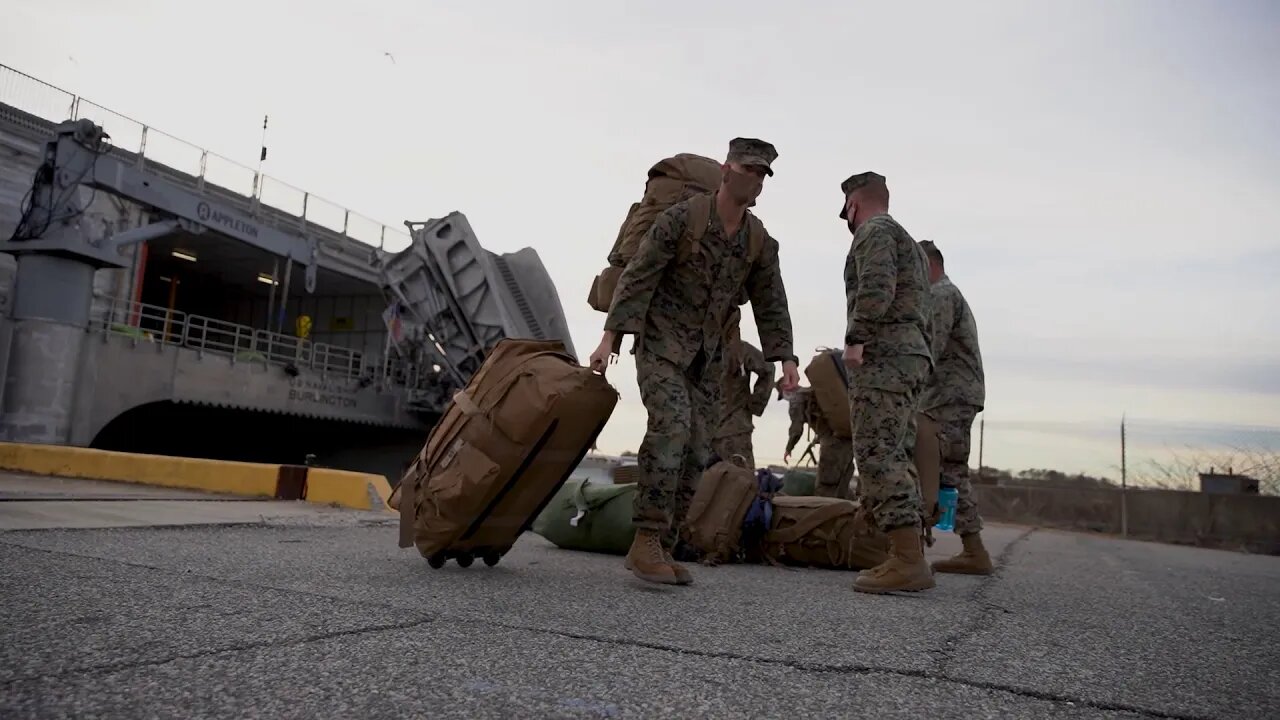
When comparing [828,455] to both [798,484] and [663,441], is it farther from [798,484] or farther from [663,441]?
[663,441]

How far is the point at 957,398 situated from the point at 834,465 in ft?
7.59

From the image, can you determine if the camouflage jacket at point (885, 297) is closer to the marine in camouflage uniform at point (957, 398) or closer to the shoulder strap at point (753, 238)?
the shoulder strap at point (753, 238)

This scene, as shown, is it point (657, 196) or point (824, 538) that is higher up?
point (657, 196)

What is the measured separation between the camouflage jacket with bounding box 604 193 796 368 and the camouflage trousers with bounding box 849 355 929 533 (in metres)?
0.63

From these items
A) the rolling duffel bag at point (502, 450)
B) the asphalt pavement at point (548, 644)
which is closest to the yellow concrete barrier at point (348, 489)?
the asphalt pavement at point (548, 644)

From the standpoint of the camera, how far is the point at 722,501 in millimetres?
4180

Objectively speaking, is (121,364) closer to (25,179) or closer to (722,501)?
(25,179)

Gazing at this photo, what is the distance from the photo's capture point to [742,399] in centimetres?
702

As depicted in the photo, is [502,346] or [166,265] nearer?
[502,346]

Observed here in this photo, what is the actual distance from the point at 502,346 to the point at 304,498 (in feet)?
14.4

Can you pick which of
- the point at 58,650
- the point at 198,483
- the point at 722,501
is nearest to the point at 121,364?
the point at 198,483

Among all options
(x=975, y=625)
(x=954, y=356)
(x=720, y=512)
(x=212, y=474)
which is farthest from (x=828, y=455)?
(x=212, y=474)

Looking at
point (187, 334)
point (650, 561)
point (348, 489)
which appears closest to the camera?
point (650, 561)

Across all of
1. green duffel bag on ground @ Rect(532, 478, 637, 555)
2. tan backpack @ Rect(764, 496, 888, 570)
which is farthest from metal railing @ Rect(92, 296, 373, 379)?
tan backpack @ Rect(764, 496, 888, 570)
